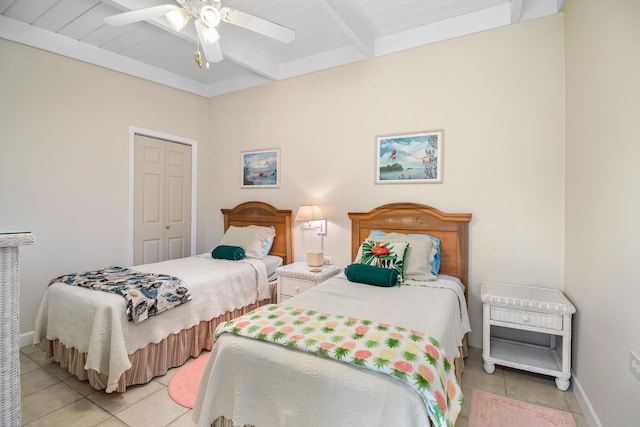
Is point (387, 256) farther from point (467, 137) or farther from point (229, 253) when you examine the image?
point (229, 253)

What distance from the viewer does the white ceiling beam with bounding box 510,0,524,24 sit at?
2386 millimetres

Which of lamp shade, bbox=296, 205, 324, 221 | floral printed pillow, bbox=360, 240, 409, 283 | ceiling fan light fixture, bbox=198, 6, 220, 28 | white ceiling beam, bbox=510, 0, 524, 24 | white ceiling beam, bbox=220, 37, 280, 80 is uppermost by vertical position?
white ceiling beam, bbox=220, 37, 280, 80

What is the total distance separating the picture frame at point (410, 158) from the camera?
9.57ft

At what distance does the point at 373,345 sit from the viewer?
1.40 m

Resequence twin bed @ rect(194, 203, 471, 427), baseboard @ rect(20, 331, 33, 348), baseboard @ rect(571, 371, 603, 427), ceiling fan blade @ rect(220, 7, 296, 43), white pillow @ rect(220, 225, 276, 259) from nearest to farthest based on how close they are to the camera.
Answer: twin bed @ rect(194, 203, 471, 427), baseboard @ rect(571, 371, 603, 427), ceiling fan blade @ rect(220, 7, 296, 43), baseboard @ rect(20, 331, 33, 348), white pillow @ rect(220, 225, 276, 259)

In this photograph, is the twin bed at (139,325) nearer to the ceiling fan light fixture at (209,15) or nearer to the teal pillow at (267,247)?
the teal pillow at (267,247)

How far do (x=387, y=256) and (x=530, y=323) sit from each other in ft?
3.58

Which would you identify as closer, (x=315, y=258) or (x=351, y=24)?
(x=351, y=24)

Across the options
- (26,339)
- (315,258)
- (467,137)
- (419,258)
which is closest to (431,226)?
(419,258)

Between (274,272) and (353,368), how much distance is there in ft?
7.78

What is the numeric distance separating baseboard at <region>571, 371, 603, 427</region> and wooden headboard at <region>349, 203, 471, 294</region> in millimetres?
941

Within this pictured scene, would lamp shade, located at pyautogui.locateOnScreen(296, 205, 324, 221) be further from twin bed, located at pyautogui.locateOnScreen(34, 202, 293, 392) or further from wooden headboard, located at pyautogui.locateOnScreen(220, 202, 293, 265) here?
twin bed, located at pyautogui.locateOnScreen(34, 202, 293, 392)

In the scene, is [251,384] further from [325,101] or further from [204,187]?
[204,187]

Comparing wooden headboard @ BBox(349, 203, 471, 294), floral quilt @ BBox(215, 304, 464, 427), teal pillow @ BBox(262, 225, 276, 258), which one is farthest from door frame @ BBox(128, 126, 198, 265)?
floral quilt @ BBox(215, 304, 464, 427)
